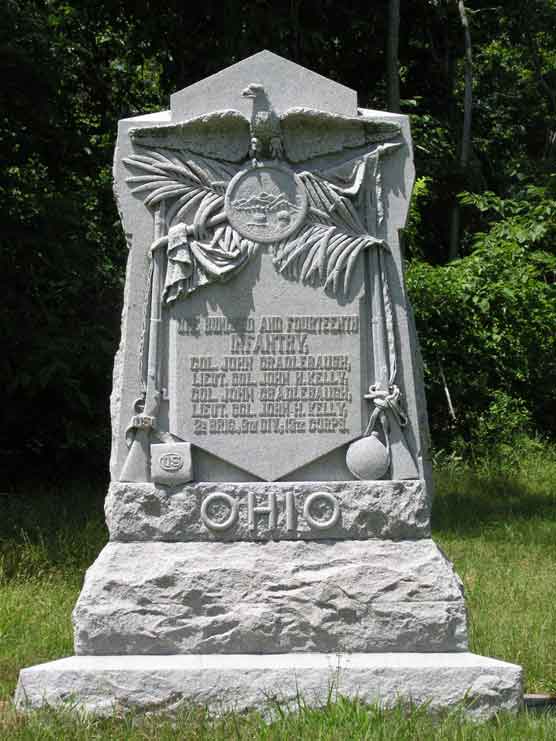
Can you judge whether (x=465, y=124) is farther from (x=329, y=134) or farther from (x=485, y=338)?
(x=329, y=134)

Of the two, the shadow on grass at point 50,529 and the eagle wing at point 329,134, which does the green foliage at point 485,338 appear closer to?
the shadow on grass at point 50,529

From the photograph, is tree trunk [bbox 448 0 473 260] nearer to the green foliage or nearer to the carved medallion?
the green foliage

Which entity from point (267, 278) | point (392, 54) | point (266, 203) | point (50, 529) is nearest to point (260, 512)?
point (267, 278)

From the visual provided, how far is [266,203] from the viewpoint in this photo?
5.05m

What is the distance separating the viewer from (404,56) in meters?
15.3

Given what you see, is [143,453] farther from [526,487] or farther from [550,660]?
[526,487]

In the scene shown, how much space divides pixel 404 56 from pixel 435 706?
12.1 meters

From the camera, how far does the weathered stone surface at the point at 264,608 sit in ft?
15.6

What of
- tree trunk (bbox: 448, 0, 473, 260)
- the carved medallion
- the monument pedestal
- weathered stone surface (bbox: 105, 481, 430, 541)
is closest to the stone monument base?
the monument pedestal

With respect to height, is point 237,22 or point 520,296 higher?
point 237,22

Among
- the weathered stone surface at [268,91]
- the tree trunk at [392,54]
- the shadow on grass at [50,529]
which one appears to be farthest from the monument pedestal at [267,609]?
the tree trunk at [392,54]

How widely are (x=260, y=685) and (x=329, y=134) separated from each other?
2338mm

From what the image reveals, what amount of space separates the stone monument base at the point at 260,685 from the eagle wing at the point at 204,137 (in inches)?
85.7

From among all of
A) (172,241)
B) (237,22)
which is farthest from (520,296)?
(172,241)
